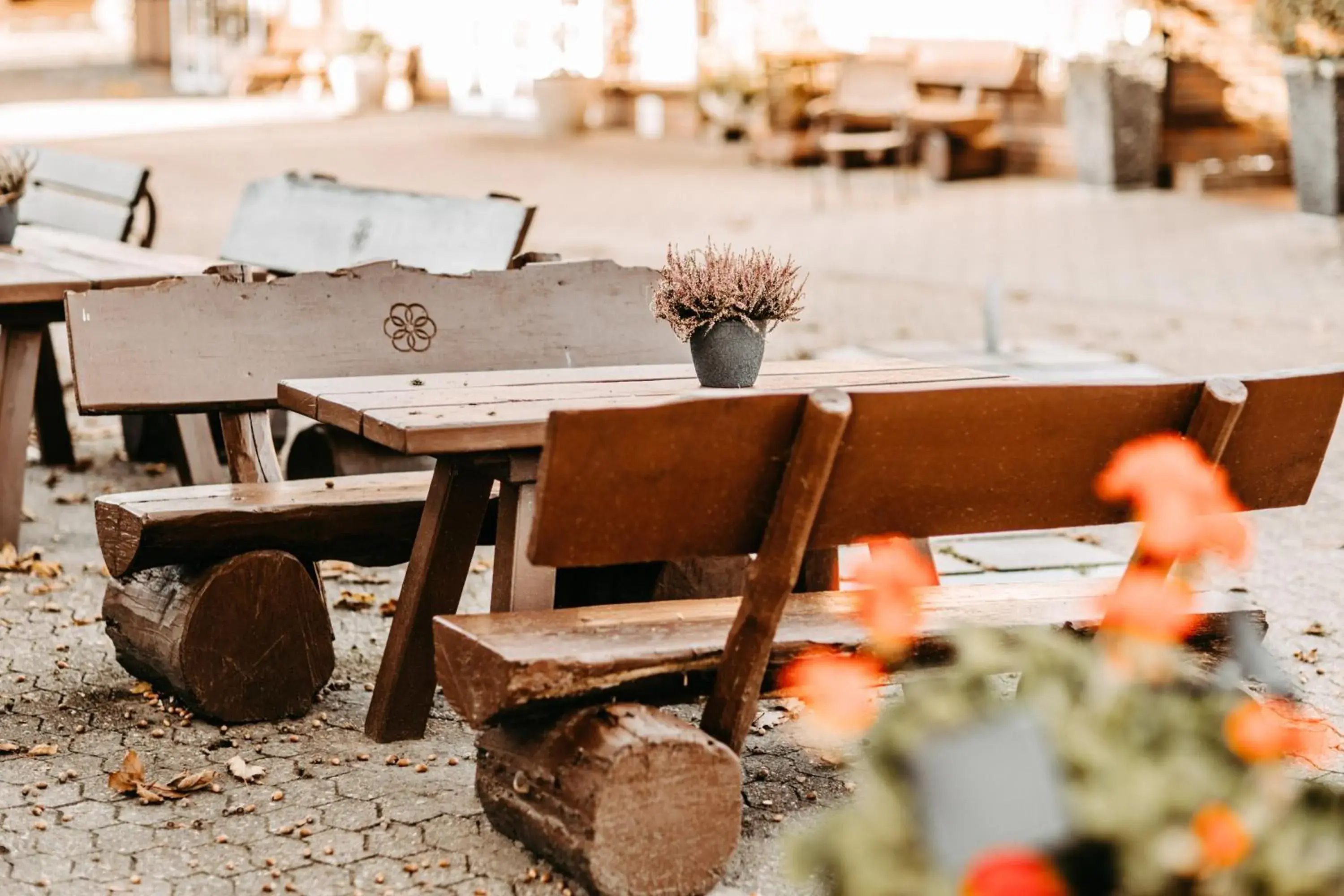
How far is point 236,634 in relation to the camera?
4.05 metres

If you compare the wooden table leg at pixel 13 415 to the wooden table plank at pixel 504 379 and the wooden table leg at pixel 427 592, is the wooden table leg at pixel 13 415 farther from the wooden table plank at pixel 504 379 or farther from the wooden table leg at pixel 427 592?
the wooden table leg at pixel 427 592

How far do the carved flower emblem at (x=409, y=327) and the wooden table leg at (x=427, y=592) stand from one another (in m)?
0.89

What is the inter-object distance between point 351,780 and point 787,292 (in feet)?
4.48

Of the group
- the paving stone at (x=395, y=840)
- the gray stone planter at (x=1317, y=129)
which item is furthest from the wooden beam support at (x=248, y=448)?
the gray stone planter at (x=1317, y=129)

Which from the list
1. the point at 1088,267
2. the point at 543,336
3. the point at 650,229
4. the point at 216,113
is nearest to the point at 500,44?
the point at 216,113

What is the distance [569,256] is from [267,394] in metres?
7.26

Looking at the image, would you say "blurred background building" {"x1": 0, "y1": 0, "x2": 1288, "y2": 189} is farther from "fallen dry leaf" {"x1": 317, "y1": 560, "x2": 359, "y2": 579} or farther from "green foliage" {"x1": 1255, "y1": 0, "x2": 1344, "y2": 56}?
"fallen dry leaf" {"x1": 317, "y1": 560, "x2": 359, "y2": 579}

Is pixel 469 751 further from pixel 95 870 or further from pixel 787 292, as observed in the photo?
pixel 787 292

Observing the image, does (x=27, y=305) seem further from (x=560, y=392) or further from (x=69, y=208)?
(x=560, y=392)

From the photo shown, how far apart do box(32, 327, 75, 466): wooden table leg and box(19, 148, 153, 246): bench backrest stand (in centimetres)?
60

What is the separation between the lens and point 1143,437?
3395 millimetres

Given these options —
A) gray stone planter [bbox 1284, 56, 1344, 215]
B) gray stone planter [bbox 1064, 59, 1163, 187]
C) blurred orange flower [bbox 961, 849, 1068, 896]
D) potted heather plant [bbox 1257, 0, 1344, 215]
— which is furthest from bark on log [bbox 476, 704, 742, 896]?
gray stone planter [bbox 1064, 59, 1163, 187]

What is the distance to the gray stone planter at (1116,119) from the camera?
14180 millimetres

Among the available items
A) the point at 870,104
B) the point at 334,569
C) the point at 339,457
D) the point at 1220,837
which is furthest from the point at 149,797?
the point at 870,104
